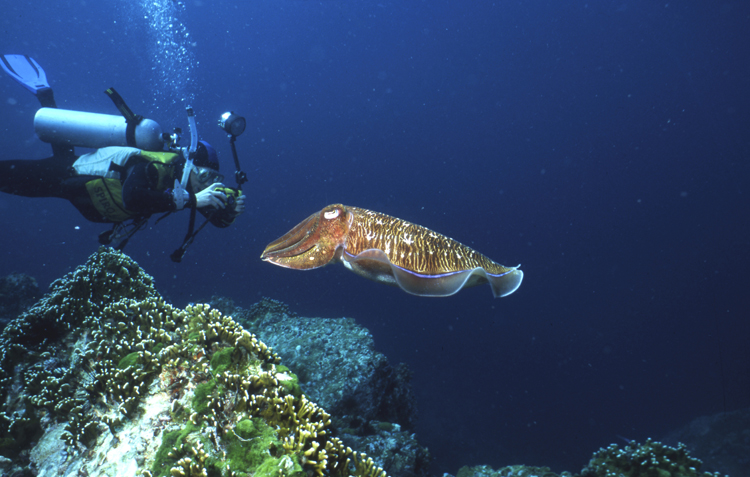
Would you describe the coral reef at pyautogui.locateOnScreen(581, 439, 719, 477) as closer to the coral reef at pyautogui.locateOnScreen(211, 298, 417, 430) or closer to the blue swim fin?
the coral reef at pyautogui.locateOnScreen(211, 298, 417, 430)

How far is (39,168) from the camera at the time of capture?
533 cm

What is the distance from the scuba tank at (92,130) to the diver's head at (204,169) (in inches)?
28.8

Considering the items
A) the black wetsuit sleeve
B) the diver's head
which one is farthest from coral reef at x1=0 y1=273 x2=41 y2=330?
the diver's head

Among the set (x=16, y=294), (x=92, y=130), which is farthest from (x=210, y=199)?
(x=16, y=294)

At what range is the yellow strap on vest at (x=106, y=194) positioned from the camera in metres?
5.07

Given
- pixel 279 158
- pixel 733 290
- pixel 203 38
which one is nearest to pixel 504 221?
pixel 733 290

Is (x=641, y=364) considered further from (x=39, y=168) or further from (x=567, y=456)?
(x=39, y=168)

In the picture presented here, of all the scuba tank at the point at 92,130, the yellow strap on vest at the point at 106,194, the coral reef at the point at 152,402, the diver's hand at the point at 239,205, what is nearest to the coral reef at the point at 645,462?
the coral reef at the point at 152,402

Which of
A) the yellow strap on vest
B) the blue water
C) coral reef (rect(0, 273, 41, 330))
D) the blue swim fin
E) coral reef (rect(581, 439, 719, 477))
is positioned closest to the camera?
coral reef (rect(581, 439, 719, 477))

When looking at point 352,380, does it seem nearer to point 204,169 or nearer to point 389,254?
point 389,254

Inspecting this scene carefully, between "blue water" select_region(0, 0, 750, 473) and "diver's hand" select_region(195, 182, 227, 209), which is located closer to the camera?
"diver's hand" select_region(195, 182, 227, 209)

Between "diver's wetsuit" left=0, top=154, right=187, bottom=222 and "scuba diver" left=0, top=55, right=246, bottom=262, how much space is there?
0.04 feet

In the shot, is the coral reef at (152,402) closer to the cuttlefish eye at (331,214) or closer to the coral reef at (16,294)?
the cuttlefish eye at (331,214)

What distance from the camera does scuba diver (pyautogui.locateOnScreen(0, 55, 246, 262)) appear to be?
16.1 ft
